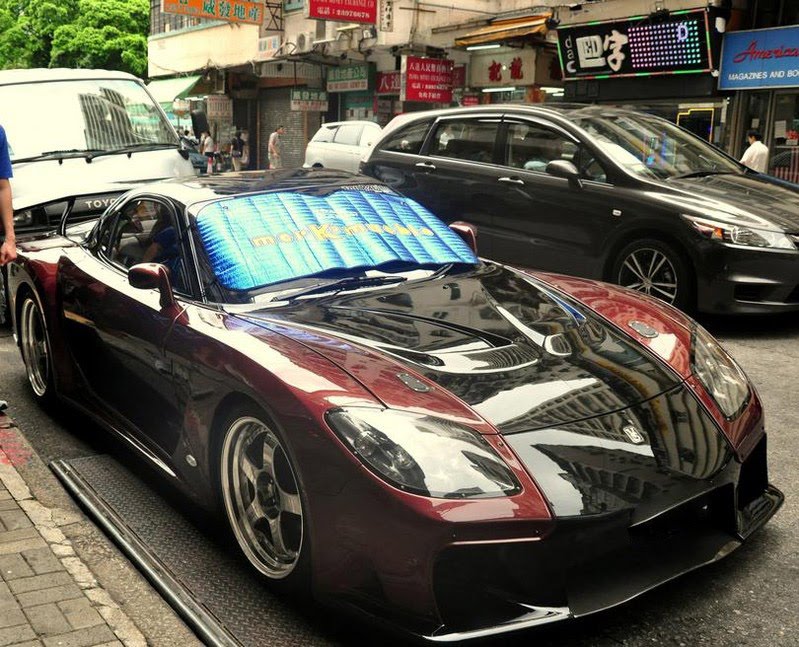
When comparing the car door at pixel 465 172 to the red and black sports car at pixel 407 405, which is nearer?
the red and black sports car at pixel 407 405

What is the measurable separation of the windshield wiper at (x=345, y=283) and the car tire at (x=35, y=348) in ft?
6.24

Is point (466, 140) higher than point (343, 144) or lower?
higher

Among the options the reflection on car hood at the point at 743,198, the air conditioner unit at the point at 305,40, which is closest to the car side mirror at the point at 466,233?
the reflection on car hood at the point at 743,198

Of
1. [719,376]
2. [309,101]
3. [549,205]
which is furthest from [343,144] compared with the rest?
[719,376]

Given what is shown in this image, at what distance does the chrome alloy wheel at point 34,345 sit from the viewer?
5090 millimetres

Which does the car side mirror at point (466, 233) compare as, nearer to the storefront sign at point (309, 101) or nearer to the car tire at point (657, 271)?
the car tire at point (657, 271)

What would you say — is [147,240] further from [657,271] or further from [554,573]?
[657,271]

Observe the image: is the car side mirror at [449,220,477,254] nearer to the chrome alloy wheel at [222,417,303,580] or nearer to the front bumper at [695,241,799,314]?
the chrome alloy wheel at [222,417,303,580]

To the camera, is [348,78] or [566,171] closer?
[566,171]

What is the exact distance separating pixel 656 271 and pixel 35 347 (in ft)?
14.6

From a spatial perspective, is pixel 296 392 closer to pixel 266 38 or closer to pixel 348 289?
pixel 348 289

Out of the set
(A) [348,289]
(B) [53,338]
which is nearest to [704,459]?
(A) [348,289]

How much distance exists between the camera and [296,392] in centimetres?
282

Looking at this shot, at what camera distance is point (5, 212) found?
4.85 metres
